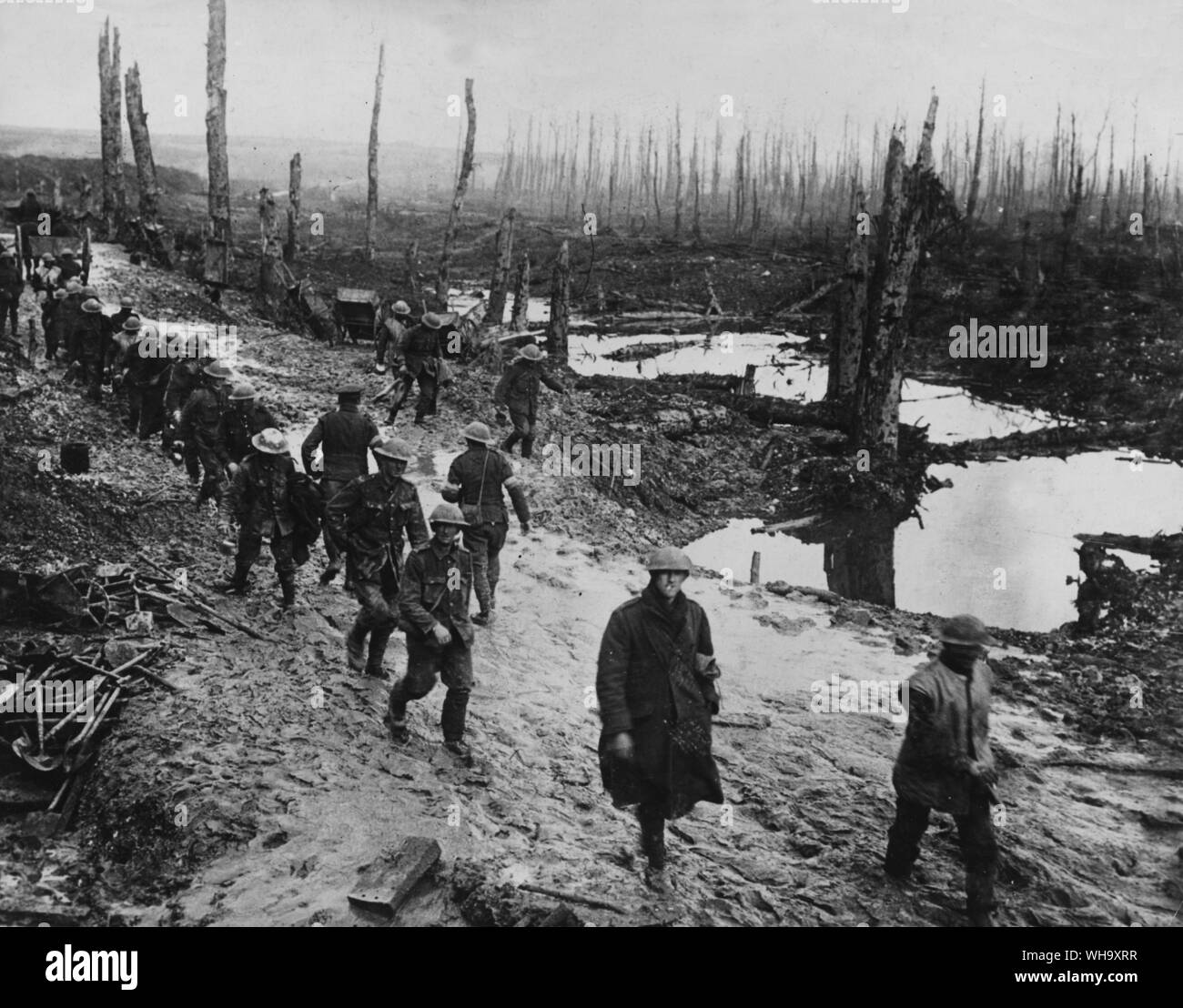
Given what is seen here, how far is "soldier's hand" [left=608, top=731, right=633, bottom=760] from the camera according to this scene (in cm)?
462

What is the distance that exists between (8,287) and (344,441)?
8.84 metres

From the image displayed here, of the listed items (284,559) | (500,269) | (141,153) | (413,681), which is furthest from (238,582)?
(141,153)

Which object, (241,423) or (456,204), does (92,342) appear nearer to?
(241,423)

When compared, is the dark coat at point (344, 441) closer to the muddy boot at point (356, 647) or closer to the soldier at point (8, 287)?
the muddy boot at point (356, 647)

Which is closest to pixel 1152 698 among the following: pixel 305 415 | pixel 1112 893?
pixel 1112 893

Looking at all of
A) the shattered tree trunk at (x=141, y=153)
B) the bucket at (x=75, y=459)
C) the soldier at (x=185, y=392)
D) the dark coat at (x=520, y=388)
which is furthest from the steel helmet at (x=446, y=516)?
the shattered tree trunk at (x=141, y=153)

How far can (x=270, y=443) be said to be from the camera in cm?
744

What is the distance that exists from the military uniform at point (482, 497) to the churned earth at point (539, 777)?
30.9 inches

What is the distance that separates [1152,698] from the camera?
7.53 m

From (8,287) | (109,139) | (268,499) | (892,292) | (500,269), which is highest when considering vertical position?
(109,139)

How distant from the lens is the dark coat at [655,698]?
4.68m

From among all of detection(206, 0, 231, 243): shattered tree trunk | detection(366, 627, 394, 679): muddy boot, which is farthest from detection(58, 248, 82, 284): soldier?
detection(366, 627, 394, 679): muddy boot

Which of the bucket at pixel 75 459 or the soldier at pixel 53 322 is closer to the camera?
the bucket at pixel 75 459
